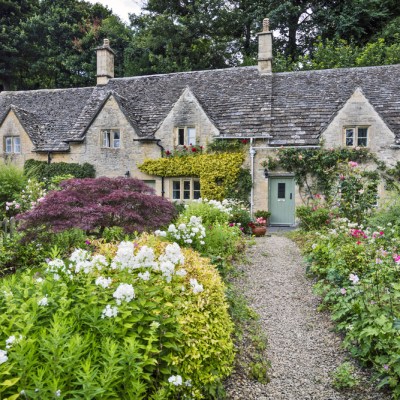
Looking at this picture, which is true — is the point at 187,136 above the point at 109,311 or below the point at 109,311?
above

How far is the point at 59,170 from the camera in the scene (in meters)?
22.0

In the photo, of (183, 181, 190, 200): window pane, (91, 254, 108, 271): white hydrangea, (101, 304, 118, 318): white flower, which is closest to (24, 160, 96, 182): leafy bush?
(183, 181, 190, 200): window pane

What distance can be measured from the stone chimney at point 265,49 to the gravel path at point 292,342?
16144mm

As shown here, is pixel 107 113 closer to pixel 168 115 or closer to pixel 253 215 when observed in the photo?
pixel 168 115

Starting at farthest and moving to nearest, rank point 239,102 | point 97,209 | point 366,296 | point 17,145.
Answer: point 17,145 < point 239,102 < point 97,209 < point 366,296

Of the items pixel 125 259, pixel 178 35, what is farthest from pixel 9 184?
pixel 178 35

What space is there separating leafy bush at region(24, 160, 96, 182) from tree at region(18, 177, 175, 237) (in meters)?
13.1

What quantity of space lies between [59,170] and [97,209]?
15.1 m

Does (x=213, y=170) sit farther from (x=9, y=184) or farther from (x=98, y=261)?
(x=98, y=261)

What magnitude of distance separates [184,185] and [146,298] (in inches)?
672

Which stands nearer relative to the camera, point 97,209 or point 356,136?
point 97,209

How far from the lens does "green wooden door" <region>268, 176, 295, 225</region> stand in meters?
19.2

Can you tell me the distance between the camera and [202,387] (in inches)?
152

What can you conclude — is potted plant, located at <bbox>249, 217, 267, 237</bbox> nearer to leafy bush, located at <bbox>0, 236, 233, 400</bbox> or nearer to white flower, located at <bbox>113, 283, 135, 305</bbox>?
leafy bush, located at <bbox>0, 236, 233, 400</bbox>
